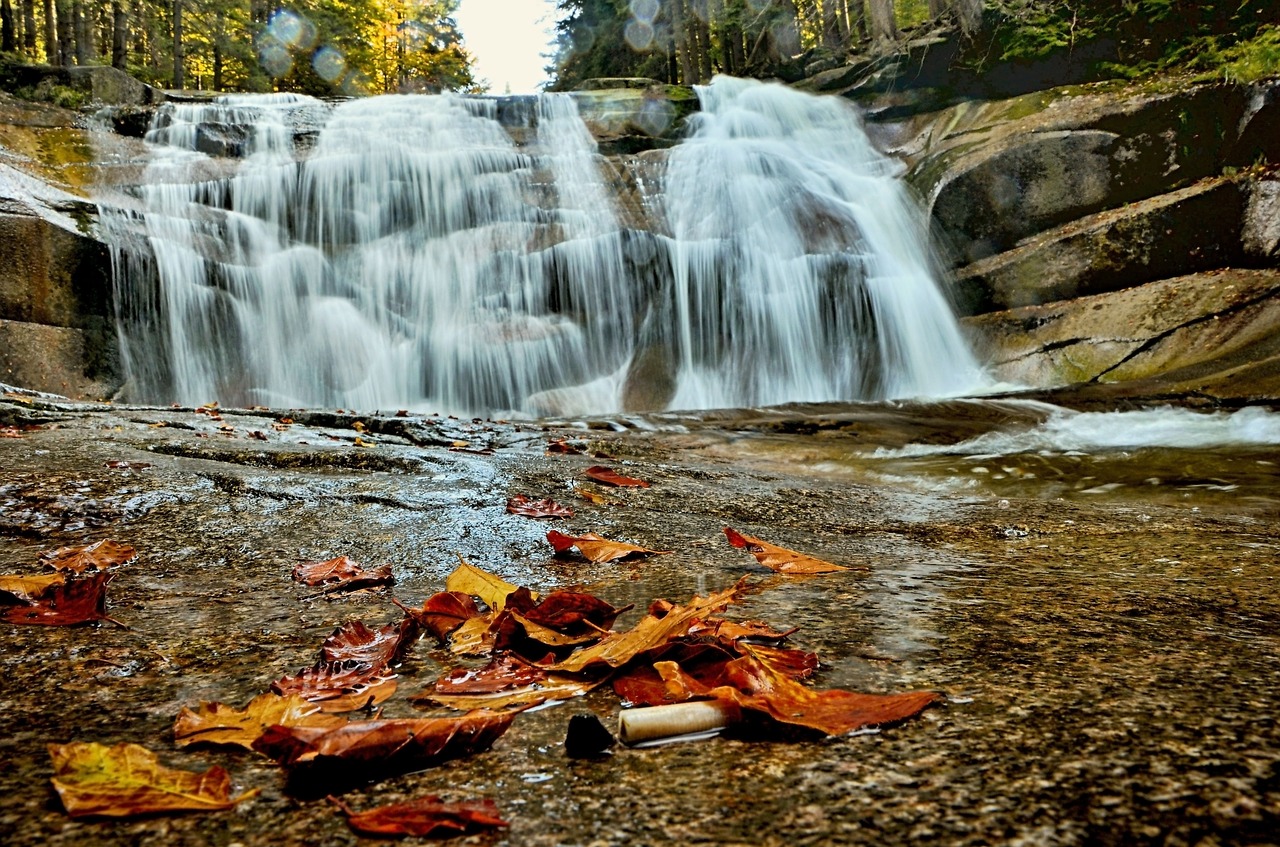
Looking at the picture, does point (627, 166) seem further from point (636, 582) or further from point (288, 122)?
point (636, 582)

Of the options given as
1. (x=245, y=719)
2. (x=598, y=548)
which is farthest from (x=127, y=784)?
(x=598, y=548)

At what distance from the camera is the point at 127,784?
827mm

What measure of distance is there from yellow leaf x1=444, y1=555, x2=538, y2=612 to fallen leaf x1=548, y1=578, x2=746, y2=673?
0.41m

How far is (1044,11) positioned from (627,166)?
7.89 metres

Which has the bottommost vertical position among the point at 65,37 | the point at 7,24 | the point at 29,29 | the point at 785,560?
the point at 785,560

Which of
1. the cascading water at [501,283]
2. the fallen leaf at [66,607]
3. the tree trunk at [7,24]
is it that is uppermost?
the tree trunk at [7,24]

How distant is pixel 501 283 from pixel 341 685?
10476 mm

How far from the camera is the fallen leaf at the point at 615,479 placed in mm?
3584

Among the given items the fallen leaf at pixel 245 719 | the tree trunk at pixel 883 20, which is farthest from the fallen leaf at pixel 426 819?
the tree trunk at pixel 883 20

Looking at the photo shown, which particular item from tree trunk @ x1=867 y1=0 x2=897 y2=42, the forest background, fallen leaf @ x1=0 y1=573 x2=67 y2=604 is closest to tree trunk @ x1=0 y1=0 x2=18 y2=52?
the forest background

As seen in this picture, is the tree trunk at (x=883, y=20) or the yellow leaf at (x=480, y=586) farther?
the tree trunk at (x=883, y=20)

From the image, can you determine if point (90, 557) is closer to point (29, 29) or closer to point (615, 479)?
point (615, 479)

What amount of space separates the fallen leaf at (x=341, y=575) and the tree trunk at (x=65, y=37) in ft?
89.2

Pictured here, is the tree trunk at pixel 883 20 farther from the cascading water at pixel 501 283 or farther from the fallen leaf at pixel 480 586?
the fallen leaf at pixel 480 586
